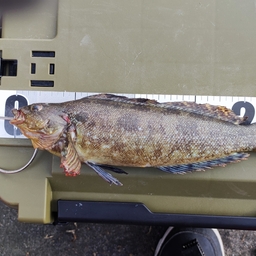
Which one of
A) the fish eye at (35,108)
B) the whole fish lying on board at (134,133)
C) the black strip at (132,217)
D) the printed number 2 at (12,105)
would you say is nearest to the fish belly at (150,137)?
the whole fish lying on board at (134,133)

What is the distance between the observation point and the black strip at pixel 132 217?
6.56 ft

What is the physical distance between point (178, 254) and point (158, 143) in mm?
1169

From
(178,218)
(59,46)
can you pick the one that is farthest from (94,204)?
(59,46)

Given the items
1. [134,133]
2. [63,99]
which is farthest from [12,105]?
[134,133]

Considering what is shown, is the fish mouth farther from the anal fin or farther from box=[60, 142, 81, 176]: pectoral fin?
the anal fin

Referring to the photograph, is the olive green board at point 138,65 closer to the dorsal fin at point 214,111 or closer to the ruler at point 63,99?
the ruler at point 63,99

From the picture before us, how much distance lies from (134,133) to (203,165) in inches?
19.2

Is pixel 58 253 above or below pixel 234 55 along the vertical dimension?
below

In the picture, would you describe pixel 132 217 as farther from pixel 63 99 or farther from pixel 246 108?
pixel 246 108

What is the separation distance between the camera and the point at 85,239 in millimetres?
2562

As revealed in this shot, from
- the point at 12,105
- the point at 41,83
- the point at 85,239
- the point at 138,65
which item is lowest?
the point at 85,239

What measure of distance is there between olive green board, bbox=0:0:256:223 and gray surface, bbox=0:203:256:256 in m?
0.60

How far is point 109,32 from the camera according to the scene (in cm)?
206

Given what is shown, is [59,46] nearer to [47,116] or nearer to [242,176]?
[47,116]
